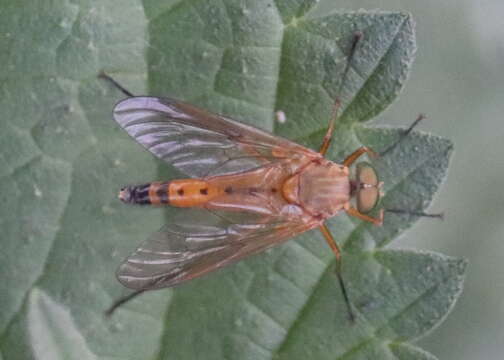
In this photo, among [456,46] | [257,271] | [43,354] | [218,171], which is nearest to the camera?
[43,354]

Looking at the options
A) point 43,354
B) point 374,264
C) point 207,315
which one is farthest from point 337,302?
point 43,354

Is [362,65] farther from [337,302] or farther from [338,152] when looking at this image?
[337,302]

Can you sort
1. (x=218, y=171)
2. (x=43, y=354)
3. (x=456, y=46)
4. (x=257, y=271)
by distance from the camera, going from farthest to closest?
(x=456, y=46)
(x=218, y=171)
(x=257, y=271)
(x=43, y=354)

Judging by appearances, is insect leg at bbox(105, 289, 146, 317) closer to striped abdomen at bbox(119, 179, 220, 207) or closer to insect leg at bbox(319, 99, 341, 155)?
striped abdomen at bbox(119, 179, 220, 207)

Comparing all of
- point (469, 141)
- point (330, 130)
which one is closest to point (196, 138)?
point (330, 130)

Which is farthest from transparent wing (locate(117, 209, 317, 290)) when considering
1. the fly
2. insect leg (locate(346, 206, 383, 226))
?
insect leg (locate(346, 206, 383, 226))

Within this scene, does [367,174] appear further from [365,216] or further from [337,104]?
[337,104]
